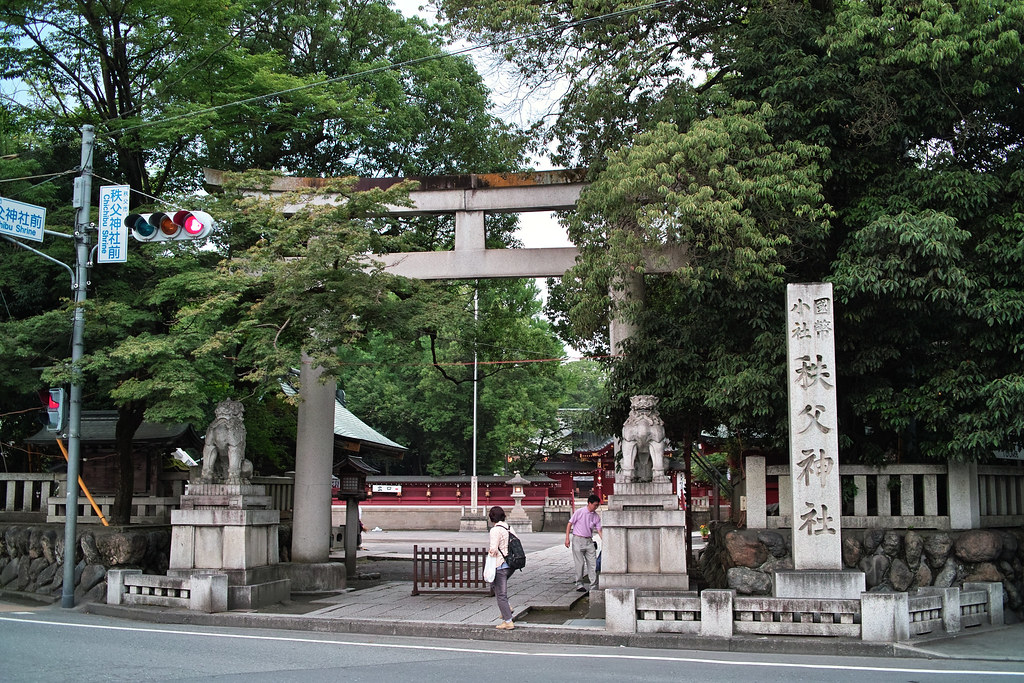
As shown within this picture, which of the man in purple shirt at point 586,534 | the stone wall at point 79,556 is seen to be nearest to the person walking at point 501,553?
the man in purple shirt at point 586,534

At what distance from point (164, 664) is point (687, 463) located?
12.0 meters

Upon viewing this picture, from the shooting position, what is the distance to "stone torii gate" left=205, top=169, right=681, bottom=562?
17.1 metres

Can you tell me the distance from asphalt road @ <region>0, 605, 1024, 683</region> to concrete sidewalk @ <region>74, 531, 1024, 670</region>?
0.84ft

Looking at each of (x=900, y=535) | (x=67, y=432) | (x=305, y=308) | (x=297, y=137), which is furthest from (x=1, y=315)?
(x=900, y=535)

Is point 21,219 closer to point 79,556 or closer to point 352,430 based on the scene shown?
point 79,556

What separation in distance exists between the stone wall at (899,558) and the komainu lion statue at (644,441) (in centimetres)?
147

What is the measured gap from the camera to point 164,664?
946 cm

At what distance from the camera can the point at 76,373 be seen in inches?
557

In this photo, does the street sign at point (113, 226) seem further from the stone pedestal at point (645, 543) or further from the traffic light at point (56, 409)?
the stone pedestal at point (645, 543)

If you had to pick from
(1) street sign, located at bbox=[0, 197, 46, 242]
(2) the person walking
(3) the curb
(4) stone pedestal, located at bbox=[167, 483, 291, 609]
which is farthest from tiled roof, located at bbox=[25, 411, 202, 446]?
(2) the person walking

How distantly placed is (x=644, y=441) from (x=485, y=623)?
359 centimetres

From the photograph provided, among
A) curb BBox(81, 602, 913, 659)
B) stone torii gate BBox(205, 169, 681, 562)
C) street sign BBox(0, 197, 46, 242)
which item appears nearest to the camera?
curb BBox(81, 602, 913, 659)

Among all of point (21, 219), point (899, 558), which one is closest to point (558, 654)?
point (899, 558)

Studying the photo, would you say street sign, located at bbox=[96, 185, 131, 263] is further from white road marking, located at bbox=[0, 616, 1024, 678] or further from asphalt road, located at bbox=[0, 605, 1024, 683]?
asphalt road, located at bbox=[0, 605, 1024, 683]
